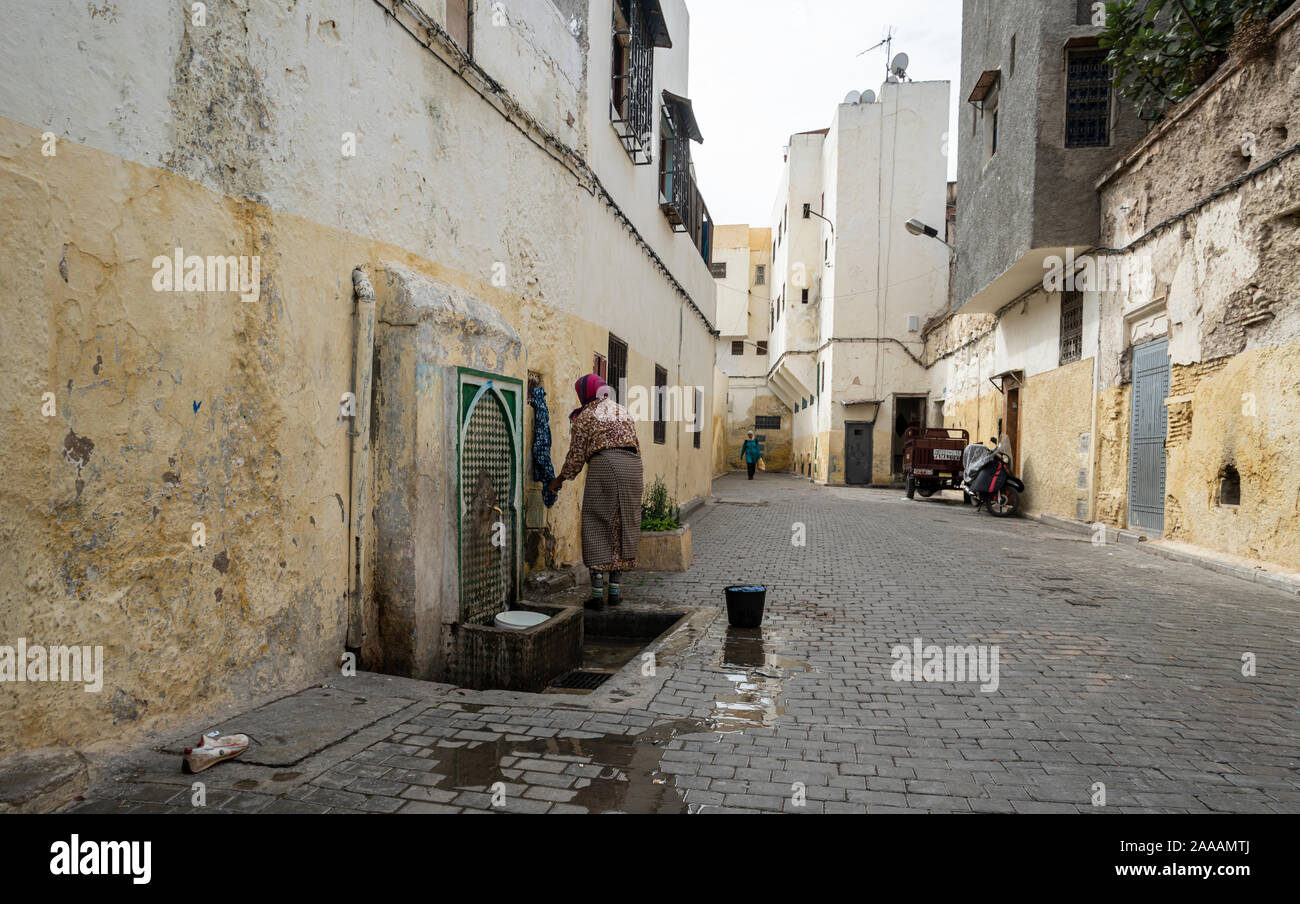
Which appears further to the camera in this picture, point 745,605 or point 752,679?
point 745,605

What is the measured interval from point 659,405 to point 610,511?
6420 millimetres

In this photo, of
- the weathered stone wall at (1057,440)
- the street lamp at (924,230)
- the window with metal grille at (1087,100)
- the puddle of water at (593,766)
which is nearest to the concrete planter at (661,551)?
the puddle of water at (593,766)

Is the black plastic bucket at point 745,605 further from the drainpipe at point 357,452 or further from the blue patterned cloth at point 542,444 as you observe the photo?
the drainpipe at point 357,452

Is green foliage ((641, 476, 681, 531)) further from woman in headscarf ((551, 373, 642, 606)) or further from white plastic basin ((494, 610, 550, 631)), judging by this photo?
white plastic basin ((494, 610, 550, 631))

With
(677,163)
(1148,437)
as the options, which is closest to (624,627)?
(1148,437)

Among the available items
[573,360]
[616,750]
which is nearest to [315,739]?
[616,750]

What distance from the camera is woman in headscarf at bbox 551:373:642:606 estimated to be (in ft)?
20.3

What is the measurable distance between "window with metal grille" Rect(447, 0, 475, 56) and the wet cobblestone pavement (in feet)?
14.7

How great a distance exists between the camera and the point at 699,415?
17469mm

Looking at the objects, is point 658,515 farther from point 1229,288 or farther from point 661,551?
point 1229,288

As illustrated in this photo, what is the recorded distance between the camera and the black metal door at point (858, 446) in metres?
26.3

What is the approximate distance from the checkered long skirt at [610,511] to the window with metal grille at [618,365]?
9.80ft

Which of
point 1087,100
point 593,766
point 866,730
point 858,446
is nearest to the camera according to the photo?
point 593,766
